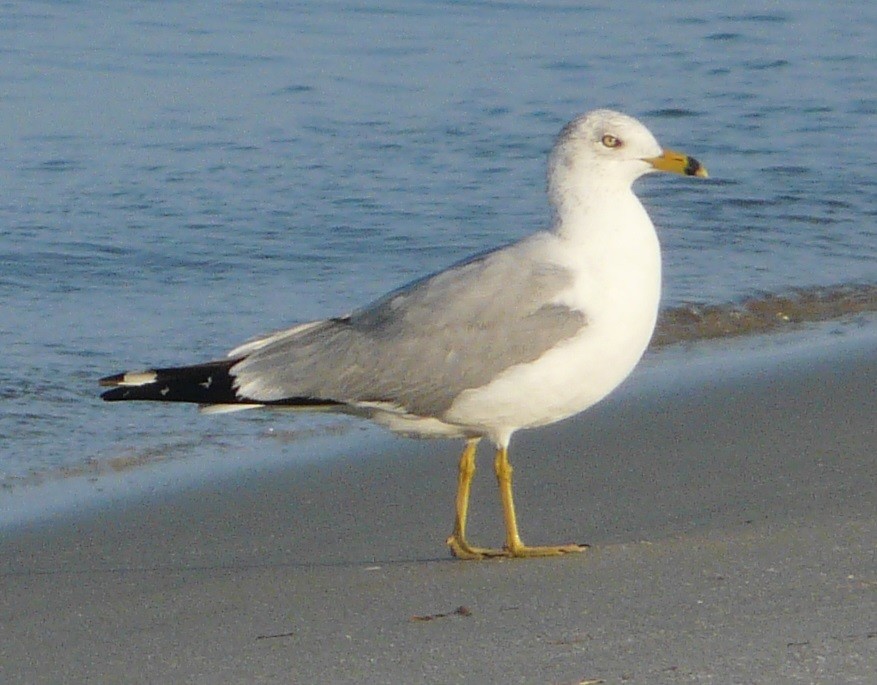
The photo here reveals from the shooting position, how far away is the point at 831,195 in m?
10.8

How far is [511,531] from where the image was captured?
5.18m

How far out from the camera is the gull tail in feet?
17.4

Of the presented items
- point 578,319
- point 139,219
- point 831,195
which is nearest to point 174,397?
point 578,319

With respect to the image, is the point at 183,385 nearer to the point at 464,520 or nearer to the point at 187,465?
the point at 464,520

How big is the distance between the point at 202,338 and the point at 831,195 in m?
4.43

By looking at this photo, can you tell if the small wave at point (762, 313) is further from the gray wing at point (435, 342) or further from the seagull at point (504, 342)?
the gray wing at point (435, 342)

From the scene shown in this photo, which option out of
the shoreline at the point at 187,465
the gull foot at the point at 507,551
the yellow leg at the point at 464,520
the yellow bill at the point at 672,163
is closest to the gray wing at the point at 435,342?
the yellow leg at the point at 464,520

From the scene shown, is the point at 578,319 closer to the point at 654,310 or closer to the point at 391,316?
the point at 654,310

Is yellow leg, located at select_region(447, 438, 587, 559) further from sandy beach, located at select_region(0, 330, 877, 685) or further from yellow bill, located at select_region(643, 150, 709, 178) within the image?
yellow bill, located at select_region(643, 150, 709, 178)

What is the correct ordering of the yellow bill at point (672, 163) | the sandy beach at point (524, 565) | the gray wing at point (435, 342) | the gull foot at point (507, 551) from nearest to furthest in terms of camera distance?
the sandy beach at point (524, 565), the gull foot at point (507, 551), the gray wing at point (435, 342), the yellow bill at point (672, 163)

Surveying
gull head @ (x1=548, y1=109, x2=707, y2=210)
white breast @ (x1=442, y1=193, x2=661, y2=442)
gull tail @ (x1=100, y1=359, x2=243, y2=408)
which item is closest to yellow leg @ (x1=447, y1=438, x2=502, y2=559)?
white breast @ (x1=442, y1=193, x2=661, y2=442)

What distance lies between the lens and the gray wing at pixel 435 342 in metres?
5.12

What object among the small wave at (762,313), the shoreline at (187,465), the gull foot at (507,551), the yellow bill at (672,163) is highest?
the yellow bill at (672,163)

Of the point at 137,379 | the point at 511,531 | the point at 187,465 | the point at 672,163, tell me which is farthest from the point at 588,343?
the point at 187,465
